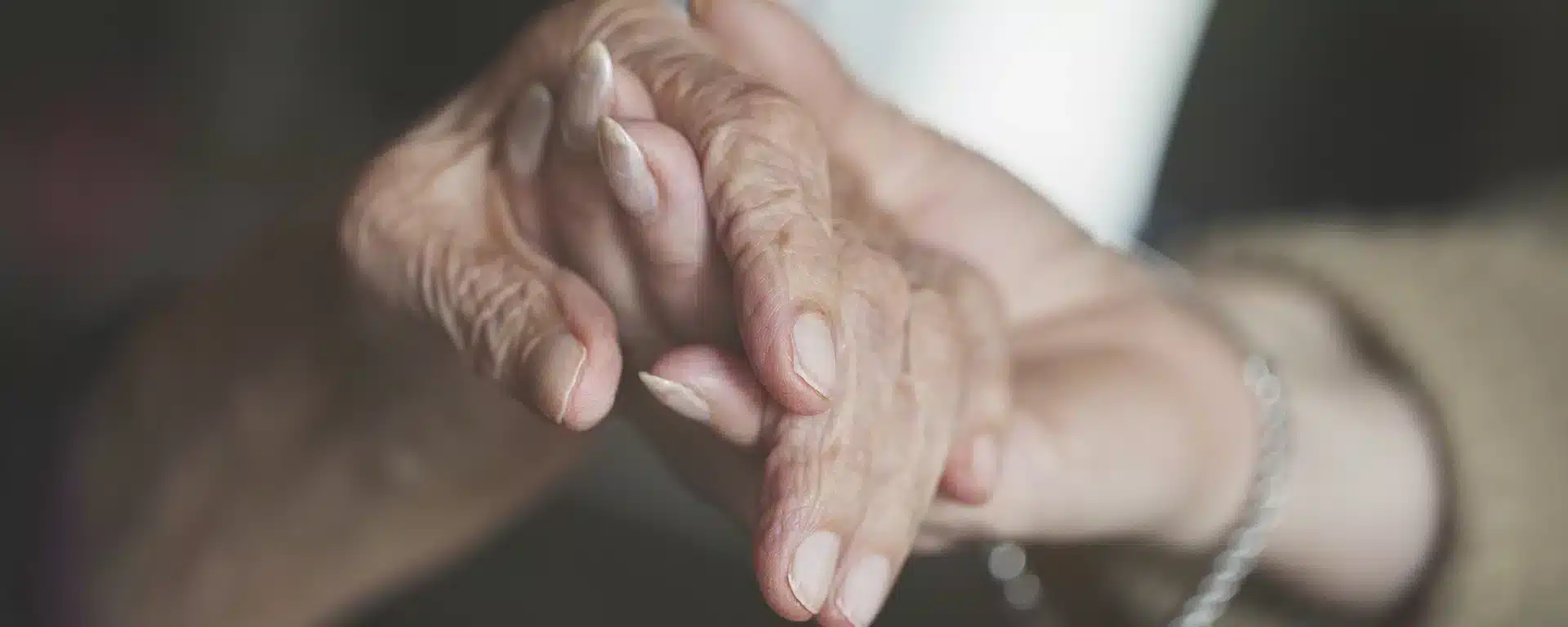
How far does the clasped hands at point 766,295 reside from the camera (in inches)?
11.8

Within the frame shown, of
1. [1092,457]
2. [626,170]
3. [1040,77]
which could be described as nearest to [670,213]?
[626,170]

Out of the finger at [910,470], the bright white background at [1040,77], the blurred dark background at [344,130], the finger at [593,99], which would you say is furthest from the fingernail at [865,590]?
the bright white background at [1040,77]

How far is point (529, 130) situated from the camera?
0.35 meters

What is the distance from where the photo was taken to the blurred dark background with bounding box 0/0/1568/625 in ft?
2.66

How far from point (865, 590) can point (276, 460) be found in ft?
1.14

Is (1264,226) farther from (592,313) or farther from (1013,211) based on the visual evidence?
Result: (592,313)

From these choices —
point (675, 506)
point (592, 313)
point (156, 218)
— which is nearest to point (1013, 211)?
point (592, 313)

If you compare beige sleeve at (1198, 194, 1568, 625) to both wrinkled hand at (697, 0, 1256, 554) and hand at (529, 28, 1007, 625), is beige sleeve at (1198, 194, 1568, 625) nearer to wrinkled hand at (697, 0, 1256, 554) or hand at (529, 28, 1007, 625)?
wrinkled hand at (697, 0, 1256, 554)

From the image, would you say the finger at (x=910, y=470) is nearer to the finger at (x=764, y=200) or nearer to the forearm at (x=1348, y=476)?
the finger at (x=764, y=200)

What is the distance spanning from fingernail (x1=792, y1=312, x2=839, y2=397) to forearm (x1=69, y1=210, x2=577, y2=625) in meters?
0.23

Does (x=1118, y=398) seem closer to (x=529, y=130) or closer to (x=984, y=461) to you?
(x=984, y=461)

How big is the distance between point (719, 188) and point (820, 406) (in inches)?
2.2

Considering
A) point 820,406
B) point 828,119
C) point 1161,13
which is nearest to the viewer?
point 820,406

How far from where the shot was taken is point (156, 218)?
100 cm
